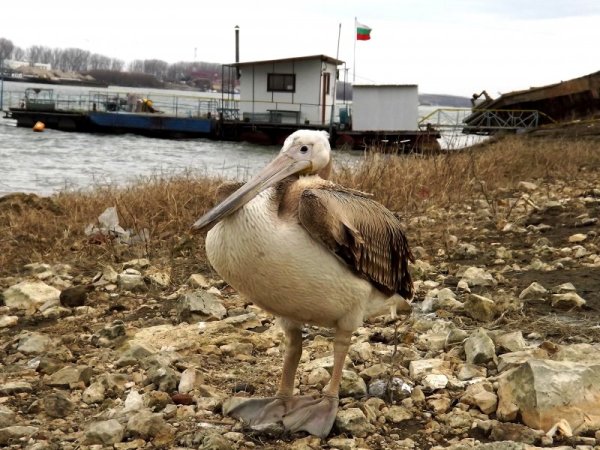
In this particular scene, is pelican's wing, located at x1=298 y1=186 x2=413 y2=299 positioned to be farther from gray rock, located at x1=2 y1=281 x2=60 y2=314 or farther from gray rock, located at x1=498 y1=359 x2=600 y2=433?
gray rock, located at x1=2 y1=281 x2=60 y2=314

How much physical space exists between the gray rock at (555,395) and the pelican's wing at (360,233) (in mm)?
716

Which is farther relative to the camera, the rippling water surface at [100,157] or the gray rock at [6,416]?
the rippling water surface at [100,157]

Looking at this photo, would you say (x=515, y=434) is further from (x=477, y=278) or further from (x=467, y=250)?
(x=467, y=250)

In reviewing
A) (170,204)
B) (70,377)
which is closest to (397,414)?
(70,377)

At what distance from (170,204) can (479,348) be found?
5.13m

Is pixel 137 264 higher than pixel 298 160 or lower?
lower

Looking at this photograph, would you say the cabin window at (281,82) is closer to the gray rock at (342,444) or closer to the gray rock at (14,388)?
the gray rock at (14,388)

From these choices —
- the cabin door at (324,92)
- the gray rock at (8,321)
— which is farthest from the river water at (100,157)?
the gray rock at (8,321)

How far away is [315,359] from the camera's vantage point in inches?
166

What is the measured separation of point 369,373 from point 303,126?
94.2ft

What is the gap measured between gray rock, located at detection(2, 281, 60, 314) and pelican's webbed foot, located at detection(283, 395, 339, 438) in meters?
2.79

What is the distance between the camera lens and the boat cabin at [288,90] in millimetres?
32500

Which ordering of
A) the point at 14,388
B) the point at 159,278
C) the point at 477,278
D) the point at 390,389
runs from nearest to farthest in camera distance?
the point at 390,389 → the point at 14,388 → the point at 477,278 → the point at 159,278

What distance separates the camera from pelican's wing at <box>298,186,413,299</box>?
115 inches
